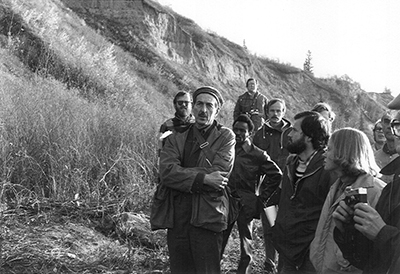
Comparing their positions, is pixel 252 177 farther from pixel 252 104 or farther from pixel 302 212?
pixel 252 104

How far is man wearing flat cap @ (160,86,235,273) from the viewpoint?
3.65 m

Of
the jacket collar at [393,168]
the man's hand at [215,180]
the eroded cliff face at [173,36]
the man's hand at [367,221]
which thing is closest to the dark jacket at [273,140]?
the man's hand at [215,180]

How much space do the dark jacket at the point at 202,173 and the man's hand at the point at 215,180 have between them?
0.16ft

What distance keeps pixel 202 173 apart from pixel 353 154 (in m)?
1.24

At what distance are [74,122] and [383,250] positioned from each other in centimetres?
515

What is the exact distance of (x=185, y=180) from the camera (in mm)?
3641

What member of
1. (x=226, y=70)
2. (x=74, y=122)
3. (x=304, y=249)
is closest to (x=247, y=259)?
(x=304, y=249)

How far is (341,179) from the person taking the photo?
3.12 meters

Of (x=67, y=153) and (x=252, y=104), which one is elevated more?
(x=252, y=104)

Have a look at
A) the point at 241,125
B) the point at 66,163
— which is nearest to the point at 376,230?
the point at 241,125

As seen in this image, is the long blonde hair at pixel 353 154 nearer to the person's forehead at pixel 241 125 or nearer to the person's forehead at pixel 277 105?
the person's forehead at pixel 241 125

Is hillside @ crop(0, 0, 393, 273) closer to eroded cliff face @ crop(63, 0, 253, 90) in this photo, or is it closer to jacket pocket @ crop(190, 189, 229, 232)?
jacket pocket @ crop(190, 189, 229, 232)

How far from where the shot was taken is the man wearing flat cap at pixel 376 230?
2.26 meters

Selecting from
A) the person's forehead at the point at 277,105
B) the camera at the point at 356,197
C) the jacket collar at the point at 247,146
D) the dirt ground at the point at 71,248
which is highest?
the person's forehead at the point at 277,105
